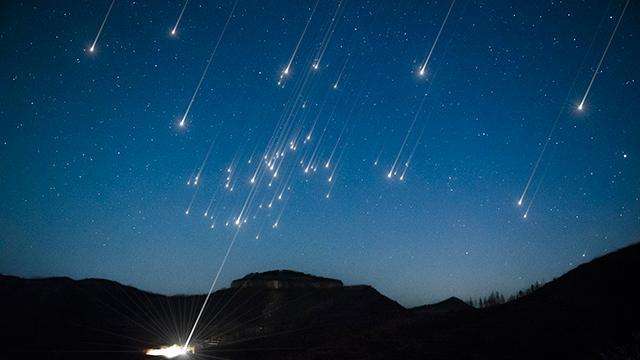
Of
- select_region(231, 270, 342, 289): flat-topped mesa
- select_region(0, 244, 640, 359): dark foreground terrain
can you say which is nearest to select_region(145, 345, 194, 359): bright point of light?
select_region(0, 244, 640, 359): dark foreground terrain

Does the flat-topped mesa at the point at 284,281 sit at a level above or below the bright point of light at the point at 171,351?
above

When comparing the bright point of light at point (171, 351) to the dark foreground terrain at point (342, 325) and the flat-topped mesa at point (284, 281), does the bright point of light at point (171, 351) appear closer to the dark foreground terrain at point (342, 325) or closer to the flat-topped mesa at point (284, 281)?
the dark foreground terrain at point (342, 325)

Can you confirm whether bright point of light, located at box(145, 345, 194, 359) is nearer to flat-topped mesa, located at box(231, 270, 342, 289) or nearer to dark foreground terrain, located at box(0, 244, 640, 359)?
dark foreground terrain, located at box(0, 244, 640, 359)

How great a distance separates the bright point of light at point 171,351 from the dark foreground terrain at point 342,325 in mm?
1017

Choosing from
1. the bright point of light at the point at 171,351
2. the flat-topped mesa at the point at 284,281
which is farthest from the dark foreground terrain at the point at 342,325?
the flat-topped mesa at the point at 284,281

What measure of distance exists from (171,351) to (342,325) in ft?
49.0

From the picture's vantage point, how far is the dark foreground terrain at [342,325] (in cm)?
1584

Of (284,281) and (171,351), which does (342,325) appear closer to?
(171,351)

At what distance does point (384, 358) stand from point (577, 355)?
27.0 feet

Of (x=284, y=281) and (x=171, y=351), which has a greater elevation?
(x=284, y=281)

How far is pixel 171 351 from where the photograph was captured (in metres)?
28.5

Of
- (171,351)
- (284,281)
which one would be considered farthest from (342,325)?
(284,281)

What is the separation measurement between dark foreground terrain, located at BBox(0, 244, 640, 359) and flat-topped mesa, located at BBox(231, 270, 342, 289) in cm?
600

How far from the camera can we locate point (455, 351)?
666 inches
